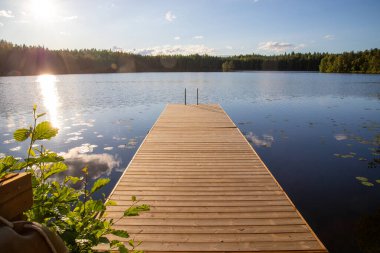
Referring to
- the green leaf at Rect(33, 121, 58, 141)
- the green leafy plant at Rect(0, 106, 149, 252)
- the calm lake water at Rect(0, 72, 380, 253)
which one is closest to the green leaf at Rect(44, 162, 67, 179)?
the green leafy plant at Rect(0, 106, 149, 252)

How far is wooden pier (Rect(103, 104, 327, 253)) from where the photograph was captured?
149 inches

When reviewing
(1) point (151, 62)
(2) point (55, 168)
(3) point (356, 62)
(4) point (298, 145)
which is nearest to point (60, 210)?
(2) point (55, 168)

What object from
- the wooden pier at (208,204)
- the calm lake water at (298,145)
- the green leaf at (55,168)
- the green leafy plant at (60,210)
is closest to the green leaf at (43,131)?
the green leafy plant at (60,210)

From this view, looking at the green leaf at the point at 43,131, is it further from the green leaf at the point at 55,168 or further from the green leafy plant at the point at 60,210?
the green leaf at the point at 55,168

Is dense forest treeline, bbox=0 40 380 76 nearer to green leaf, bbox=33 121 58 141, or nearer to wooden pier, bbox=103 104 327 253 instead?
wooden pier, bbox=103 104 327 253

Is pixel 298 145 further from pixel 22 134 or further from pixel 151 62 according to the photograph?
pixel 151 62

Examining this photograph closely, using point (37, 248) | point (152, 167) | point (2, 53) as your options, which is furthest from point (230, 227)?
point (2, 53)

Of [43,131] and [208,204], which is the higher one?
[43,131]

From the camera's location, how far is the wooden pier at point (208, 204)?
378 centimetres

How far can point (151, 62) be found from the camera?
135 meters

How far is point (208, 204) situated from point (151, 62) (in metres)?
137

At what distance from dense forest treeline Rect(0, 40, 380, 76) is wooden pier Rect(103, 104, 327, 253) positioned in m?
91.9

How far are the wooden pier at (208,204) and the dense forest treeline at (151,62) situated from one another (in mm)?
91923

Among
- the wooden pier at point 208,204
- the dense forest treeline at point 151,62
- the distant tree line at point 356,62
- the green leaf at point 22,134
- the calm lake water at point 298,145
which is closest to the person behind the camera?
the green leaf at point 22,134
